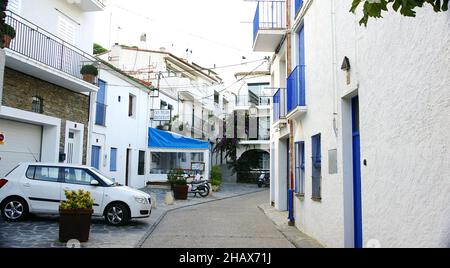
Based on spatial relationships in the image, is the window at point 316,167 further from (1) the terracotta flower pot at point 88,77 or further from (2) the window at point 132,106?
(2) the window at point 132,106

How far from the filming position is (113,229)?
10.6 m

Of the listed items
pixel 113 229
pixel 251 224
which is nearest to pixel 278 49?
pixel 251 224

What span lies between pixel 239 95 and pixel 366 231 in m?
36.9

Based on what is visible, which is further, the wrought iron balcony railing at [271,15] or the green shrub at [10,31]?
the wrought iron balcony railing at [271,15]

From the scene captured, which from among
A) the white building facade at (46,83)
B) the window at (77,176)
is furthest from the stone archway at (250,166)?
the window at (77,176)

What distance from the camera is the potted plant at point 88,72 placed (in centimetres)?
1634

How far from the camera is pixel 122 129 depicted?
73.8ft

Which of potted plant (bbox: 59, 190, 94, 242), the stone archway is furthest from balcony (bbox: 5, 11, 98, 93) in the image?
the stone archway

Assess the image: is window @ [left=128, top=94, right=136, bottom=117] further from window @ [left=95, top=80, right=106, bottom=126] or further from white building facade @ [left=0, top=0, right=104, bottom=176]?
white building facade @ [left=0, top=0, right=104, bottom=176]

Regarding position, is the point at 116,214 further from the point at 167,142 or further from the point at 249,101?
the point at 249,101

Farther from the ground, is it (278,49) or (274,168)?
(278,49)

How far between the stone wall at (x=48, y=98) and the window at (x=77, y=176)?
11.3ft

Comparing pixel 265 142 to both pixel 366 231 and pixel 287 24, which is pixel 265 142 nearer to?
pixel 287 24

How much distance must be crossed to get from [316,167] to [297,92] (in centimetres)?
249
